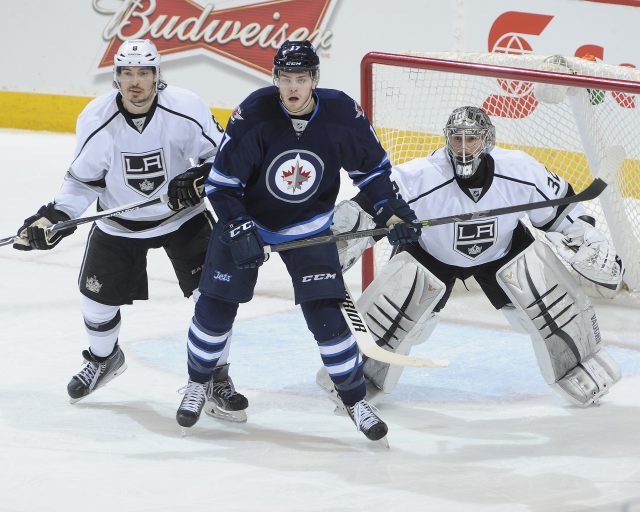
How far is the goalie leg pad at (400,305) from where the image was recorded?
337 centimetres

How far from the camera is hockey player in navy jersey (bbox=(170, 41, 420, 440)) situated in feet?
9.70

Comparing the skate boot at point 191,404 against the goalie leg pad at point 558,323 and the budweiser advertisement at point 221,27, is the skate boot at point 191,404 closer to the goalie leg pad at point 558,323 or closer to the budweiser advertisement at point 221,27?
the goalie leg pad at point 558,323

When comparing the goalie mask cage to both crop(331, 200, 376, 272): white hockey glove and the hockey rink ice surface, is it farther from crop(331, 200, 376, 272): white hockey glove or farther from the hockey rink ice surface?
crop(331, 200, 376, 272): white hockey glove

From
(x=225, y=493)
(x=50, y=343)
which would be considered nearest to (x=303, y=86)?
(x=225, y=493)

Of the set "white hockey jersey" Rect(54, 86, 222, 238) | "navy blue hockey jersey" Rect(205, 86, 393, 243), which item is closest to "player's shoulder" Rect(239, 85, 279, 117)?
"navy blue hockey jersey" Rect(205, 86, 393, 243)

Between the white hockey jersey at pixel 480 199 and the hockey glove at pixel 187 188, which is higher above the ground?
the white hockey jersey at pixel 480 199

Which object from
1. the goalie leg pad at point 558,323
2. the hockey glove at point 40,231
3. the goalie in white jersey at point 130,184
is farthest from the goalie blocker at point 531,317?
the hockey glove at point 40,231

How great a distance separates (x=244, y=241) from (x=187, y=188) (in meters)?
0.34

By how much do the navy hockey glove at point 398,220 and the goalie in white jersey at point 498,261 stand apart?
22 centimetres

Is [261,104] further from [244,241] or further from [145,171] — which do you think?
[145,171]

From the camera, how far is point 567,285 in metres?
3.40

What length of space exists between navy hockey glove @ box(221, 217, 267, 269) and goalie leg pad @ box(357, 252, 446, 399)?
0.56 m

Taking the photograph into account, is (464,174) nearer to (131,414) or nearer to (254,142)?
(254,142)

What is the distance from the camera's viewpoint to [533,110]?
485 cm
